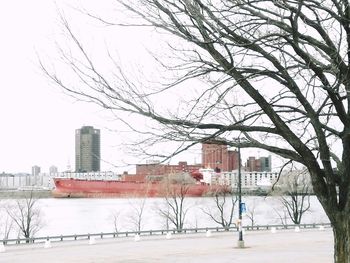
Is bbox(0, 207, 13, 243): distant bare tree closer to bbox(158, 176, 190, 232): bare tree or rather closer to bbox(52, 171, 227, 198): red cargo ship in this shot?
bbox(158, 176, 190, 232): bare tree

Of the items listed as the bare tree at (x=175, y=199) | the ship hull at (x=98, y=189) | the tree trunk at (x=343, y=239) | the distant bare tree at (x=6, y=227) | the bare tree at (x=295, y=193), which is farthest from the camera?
the ship hull at (x=98, y=189)

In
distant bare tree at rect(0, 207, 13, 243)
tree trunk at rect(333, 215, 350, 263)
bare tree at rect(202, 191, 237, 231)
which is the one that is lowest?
distant bare tree at rect(0, 207, 13, 243)

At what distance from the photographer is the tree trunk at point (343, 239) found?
7470 mm

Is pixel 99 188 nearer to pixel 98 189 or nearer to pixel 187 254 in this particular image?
pixel 98 189

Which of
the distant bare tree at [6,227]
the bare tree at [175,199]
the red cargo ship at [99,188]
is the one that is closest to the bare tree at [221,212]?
the bare tree at [175,199]

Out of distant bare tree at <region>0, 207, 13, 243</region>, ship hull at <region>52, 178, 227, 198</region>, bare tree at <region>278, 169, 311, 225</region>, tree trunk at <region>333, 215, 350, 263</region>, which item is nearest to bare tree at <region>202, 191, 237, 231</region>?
bare tree at <region>278, 169, 311, 225</region>

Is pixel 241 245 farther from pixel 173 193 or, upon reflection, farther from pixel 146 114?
pixel 173 193

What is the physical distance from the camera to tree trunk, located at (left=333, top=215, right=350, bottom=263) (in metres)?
7.47

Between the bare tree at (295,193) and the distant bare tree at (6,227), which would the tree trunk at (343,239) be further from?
the distant bare tree at (6,227)

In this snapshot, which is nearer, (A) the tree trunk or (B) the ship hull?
(A) the tree trunk

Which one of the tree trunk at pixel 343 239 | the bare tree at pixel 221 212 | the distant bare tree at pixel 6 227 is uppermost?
the tree trunk at pixel 343 239

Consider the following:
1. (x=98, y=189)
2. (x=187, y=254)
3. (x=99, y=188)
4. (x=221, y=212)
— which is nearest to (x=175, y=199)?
(x=221, y=212)

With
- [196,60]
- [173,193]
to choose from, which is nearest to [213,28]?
[196,60]

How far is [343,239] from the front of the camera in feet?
24.7
